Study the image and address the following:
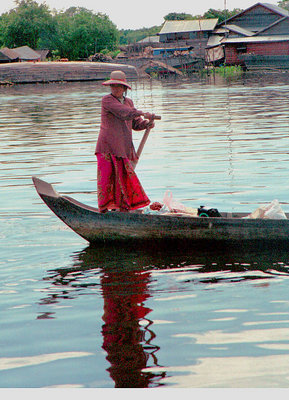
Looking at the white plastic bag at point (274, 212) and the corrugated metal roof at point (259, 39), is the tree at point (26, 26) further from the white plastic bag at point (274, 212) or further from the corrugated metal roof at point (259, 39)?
the white plastic bag at point (274, 212)

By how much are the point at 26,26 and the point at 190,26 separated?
68.7 ft

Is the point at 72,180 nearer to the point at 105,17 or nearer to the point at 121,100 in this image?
the point at 121,100

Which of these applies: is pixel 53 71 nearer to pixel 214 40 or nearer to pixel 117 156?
pixel 214 40

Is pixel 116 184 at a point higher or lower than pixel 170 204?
higher

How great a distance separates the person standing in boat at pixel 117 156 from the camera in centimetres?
641

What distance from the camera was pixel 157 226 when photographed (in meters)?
6.41

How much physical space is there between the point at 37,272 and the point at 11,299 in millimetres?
782

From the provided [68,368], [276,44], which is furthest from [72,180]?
[276,44]

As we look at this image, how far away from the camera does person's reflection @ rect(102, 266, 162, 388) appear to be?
12.3ft

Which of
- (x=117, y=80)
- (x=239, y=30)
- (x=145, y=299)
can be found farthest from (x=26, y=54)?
(x=145, y=299)

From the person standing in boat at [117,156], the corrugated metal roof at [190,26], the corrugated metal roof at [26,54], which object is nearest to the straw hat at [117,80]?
the person standing in boat at [117,156]

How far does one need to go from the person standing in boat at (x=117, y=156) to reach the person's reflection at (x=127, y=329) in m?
1.09

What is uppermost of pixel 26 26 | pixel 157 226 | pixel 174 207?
pixel 26 26

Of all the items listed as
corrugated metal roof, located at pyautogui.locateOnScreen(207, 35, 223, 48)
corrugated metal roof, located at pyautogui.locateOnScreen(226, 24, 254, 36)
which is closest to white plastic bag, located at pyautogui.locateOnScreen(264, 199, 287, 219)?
corrugated metal roof, located at pyautogui.locateOnScreen(226, 24, 254, 36)
